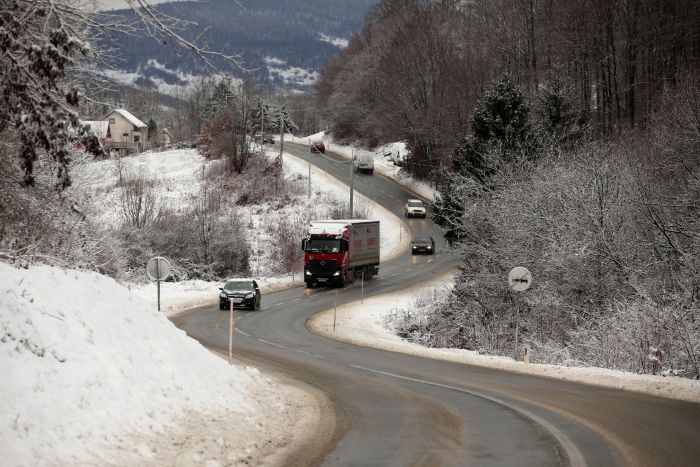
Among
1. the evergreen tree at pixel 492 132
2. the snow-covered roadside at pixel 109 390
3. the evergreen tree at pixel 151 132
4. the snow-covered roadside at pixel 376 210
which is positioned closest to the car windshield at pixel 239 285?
the evergreen tree at pixel 492 132

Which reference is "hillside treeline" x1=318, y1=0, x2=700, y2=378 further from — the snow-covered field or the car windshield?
the snow-covered field

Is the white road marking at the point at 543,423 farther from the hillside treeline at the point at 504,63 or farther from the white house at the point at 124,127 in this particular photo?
the white house at the point at 124,127

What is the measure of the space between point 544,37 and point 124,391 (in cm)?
6485

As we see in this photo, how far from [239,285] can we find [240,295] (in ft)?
2.87

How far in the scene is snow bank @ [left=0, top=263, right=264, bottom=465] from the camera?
27.7 feet

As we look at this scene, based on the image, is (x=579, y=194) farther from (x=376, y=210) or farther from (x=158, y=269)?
(x=376, y=210)

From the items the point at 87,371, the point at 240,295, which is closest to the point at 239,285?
the point at 240,295

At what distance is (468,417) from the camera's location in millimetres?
13461

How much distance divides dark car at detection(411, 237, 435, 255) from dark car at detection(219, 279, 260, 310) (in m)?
30.1

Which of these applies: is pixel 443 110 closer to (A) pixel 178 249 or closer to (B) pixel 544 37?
(B) pixel 544 37

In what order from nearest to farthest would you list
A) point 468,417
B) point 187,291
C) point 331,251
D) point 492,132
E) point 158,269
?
point 468,417
point 158,269
point 492,132
point 187,291
point 331,251

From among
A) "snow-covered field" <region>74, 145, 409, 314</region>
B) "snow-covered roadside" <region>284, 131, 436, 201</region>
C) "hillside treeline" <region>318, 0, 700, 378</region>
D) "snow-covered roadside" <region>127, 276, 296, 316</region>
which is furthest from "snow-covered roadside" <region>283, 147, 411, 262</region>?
"snow-covered roadside" <region>127, 276, 296, 316</region>

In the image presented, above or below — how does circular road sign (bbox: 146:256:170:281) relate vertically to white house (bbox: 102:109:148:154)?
below

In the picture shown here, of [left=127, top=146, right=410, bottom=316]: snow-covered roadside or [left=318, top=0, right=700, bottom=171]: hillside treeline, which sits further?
[left=318, top=0, right=700, bottom=171]: hillside treeline
